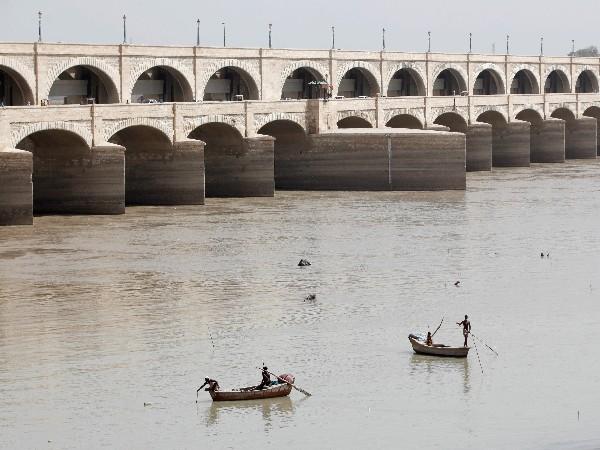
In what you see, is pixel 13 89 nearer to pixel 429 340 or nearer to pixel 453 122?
pixel 453 122

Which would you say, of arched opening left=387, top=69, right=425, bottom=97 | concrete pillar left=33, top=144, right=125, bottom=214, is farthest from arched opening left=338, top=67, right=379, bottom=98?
concrete pillar left=33, top=144, right=125, bottom=214

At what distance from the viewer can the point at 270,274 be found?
58312 millimetres

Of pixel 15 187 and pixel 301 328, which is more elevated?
pixel 15 187

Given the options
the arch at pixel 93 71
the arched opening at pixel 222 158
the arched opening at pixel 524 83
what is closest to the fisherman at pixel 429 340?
the arch at pixel 93 71

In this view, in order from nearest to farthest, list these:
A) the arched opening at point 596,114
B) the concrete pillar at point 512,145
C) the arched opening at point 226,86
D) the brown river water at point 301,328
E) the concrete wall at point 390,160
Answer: the brown river water at point 301,328 < the concrete wall at point 390,160 < the arched opening at point 226,86 < the concrete pillar at point 512,145 < the arched opening at point 596,114

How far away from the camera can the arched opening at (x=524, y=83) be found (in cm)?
13775

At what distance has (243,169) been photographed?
8912cm

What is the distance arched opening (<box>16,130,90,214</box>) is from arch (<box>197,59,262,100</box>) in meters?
18.2

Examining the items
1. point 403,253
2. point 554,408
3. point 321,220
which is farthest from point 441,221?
point 554,408

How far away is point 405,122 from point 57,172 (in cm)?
3709

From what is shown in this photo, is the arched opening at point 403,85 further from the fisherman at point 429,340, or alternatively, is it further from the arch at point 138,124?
the fisherman at point 429,340

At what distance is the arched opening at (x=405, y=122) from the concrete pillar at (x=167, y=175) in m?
27.2

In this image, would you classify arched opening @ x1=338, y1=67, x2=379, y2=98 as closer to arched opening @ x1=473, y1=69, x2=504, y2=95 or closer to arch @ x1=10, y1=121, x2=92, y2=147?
arched opening @ x1=473, y1=69, x2=504, y2=95

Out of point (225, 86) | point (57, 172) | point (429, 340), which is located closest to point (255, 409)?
point (429, 340)
